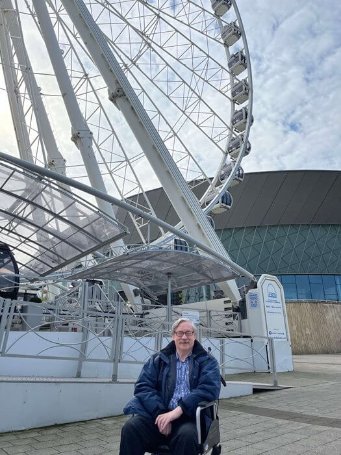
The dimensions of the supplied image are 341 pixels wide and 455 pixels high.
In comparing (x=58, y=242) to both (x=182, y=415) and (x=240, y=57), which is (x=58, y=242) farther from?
(x=240, y=57)

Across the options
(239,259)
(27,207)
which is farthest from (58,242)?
(239,259)

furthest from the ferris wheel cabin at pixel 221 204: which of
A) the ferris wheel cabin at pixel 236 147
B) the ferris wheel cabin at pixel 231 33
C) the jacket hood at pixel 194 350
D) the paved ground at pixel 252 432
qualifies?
the jacket hood at pixel 194 350

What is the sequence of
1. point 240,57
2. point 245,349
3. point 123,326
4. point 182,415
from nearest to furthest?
point 182,415
point 123,326
point 245,349
point 240,57

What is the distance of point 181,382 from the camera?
10.4ft

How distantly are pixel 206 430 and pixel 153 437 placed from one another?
0.41 m

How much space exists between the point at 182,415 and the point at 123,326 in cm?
482

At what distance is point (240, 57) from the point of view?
23531mm

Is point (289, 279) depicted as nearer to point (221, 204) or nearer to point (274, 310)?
point (221, 204)

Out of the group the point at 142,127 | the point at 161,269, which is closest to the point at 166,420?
the point at 161,269

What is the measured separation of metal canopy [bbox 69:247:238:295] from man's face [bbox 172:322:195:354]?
1059 centimetres

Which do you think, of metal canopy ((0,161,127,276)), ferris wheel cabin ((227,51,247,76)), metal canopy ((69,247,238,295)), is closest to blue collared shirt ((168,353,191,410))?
metal canopy ((0,161,127,276))

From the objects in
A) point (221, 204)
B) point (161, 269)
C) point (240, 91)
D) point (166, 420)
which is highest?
point (240, 91)

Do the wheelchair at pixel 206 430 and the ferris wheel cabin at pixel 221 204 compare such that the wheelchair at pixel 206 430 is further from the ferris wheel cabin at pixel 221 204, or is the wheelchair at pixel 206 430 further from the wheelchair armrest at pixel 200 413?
the ferris wheel cabin at pixel 221 204

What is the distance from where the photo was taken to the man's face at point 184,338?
3.29m
